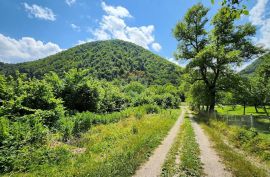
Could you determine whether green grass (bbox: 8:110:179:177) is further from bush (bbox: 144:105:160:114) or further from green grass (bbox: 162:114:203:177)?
bush (bbox: 144:105:160:114)

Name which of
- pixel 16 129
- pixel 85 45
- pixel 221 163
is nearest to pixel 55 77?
pixel 16 129

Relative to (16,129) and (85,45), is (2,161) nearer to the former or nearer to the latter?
(16,129)

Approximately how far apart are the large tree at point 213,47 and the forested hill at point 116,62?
9972 cm

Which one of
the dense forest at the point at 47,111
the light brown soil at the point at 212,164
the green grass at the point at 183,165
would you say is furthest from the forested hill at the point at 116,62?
the green grass at the point at 183,165

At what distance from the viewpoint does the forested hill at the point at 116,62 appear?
432 ft

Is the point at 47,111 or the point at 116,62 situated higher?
the point at 116,62

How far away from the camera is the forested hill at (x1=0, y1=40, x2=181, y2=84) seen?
432 ft

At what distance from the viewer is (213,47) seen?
27.7m

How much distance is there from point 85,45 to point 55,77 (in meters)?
143

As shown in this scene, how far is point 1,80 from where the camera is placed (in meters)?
12.9

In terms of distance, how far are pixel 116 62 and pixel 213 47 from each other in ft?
421

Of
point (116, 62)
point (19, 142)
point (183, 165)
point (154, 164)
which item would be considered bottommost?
point (154, 164)

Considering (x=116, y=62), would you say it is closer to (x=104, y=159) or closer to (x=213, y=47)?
(x=213, y=47)

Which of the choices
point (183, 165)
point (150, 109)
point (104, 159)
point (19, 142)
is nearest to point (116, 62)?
point (150, 109)
